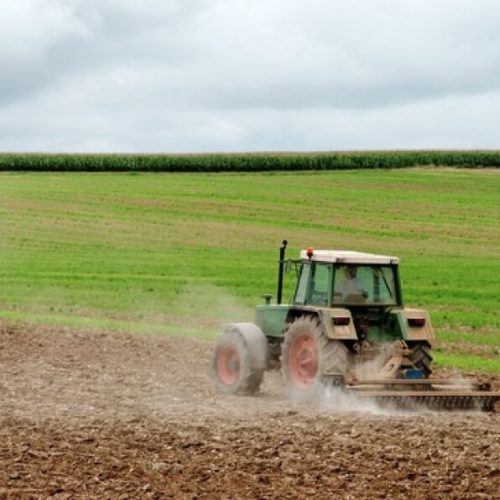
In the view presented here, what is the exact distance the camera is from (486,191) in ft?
216

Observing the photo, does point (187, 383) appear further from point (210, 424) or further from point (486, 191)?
point (486, 191)

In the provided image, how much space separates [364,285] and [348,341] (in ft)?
2.84

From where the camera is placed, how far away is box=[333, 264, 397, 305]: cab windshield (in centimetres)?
1727

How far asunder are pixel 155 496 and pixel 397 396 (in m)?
5.46

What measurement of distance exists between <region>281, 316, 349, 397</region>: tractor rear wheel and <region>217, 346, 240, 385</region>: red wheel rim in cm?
131

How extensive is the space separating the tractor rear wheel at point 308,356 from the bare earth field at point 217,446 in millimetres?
346

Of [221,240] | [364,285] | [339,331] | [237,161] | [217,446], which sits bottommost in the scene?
→ [221,240]

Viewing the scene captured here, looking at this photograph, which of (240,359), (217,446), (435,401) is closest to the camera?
(217,446)

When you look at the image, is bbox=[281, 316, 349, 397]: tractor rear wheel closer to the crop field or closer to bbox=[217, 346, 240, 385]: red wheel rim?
the crop field

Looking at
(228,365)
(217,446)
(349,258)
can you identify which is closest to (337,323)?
(349,258)

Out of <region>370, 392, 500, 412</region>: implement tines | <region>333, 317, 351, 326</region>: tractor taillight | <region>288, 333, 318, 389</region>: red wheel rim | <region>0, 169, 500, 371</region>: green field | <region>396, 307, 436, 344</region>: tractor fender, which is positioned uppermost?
<region>333, 317, 351, 326</region>: tractor taillight

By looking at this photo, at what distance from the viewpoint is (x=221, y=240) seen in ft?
160

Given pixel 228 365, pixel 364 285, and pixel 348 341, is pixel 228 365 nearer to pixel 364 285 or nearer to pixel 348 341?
pixel 348 341

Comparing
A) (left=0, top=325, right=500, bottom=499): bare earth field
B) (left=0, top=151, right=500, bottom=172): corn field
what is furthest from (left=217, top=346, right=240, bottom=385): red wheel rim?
(left=0, top=151, right=500, bottom=172): corn field
